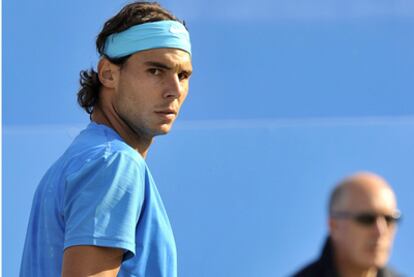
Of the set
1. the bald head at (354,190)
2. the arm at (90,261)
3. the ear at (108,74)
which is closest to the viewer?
the bald head at (354,190)

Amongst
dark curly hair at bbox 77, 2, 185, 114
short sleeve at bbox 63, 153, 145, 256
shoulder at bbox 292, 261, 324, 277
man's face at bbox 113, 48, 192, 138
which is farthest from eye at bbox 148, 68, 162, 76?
shoulder at bbox 292, 261, 324, 277

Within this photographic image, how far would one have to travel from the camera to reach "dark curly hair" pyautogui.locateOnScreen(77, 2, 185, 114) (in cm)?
237

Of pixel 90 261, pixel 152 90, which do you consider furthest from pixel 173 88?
pixel 90 261

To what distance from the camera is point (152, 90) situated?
88.4 inches

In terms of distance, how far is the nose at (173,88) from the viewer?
2.23 m

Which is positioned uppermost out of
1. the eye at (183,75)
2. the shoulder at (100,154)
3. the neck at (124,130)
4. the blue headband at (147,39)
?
the blue headband at (147,39)

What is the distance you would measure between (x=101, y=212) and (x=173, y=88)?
14.6 inches

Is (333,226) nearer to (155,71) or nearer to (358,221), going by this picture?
(358,221)

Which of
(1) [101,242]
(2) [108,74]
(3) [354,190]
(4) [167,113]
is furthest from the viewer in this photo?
(2) [108,74]

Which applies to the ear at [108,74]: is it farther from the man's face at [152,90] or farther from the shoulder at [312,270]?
the shoulder at [312,270]

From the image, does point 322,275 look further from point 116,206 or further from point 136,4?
point 136,4

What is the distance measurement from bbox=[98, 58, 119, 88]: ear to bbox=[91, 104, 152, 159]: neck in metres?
0.07

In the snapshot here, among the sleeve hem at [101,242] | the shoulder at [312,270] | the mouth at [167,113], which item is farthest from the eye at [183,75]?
the shoulder at [312,270]

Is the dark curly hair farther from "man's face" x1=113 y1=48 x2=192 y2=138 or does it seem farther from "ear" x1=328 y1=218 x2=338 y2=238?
"ear" x1=328 y1=218 x2=338 y2=238
